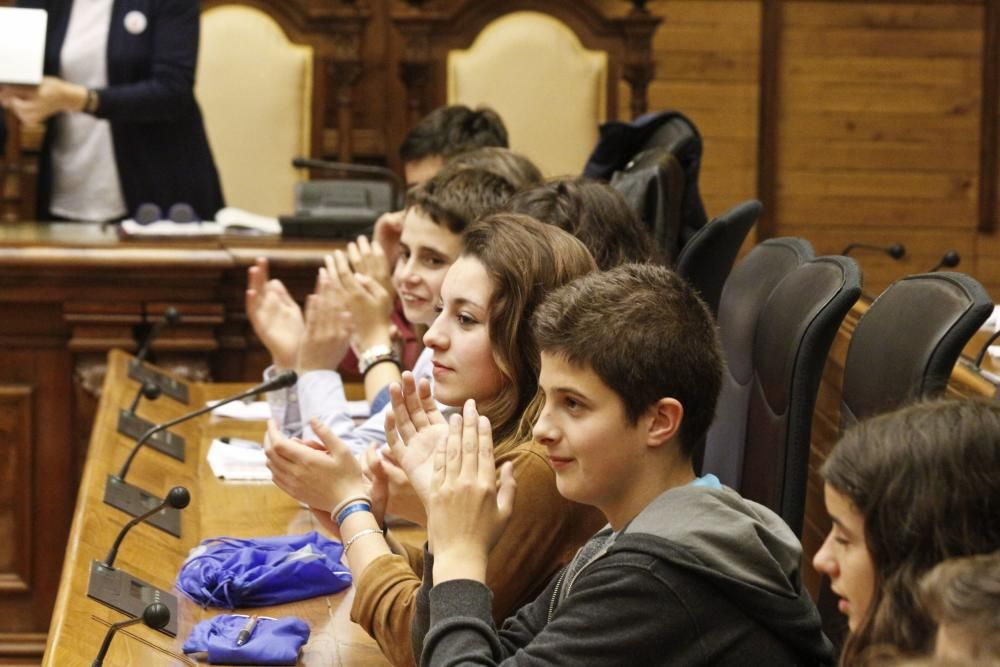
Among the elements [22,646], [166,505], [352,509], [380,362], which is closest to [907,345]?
[352,509]

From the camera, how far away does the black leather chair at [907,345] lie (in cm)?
159

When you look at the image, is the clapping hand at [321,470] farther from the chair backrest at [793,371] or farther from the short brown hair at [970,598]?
the short brown hair at [970,598]

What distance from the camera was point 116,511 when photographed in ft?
7.65

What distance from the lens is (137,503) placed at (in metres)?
2.40

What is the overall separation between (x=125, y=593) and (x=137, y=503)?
45 cm

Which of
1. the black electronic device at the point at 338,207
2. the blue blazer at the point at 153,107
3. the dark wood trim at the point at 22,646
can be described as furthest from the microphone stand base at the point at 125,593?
the blue blazer at the point at 153,107

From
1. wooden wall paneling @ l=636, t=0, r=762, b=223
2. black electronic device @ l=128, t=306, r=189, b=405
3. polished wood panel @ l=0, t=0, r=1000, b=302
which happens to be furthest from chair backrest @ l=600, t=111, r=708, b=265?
wooden wall paneling @ l=636, t=0, r=762, b=223

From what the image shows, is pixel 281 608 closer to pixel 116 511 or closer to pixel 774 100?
pixel 116 511

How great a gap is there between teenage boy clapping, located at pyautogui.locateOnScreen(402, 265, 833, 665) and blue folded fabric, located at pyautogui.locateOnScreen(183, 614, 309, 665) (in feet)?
0.74

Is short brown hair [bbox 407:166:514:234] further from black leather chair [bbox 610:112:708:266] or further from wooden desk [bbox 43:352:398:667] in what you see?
wooden desk [bbox 43:352:398:667]

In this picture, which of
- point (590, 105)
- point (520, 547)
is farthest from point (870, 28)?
point (520, 547)

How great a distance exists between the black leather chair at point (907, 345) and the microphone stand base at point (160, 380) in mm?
1698

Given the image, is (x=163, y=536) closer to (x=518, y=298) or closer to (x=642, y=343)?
(x=518, y=298)

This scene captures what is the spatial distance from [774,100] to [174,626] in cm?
453
